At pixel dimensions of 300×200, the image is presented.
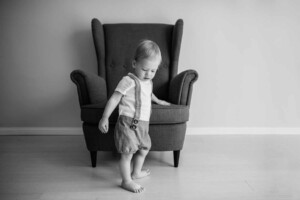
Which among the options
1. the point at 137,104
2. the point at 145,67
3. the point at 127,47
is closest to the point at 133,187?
the point at 137,104

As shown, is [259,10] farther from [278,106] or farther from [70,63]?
[70,63]

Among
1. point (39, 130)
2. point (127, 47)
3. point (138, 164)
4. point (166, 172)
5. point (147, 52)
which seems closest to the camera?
point (147, 52)

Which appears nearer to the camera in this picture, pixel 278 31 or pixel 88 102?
pixel 88 102

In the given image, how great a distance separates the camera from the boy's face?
1.46 m

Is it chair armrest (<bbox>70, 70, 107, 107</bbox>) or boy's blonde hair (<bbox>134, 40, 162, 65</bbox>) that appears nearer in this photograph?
boy's blonde hair (<bbox>134, 40, 162, 65</bbox>)

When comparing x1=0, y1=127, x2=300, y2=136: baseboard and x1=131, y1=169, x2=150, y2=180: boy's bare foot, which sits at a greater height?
x1=131, y1=169, x2=150, y2=180: boy's bare foot

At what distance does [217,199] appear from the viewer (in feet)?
4.46

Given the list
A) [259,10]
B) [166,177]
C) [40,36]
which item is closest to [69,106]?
[40,36]

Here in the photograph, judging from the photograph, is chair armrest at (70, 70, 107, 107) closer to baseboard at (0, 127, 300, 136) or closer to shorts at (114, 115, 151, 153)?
shorts at (114, 115, 151, 153)

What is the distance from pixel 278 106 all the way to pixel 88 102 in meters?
2.11

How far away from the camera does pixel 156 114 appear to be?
5.52 ft

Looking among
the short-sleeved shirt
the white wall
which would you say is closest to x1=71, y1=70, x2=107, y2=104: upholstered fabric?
the short-sleeved shirt

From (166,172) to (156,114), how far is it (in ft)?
1.32

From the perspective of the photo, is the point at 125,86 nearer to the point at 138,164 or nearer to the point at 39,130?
the point at 138,164
